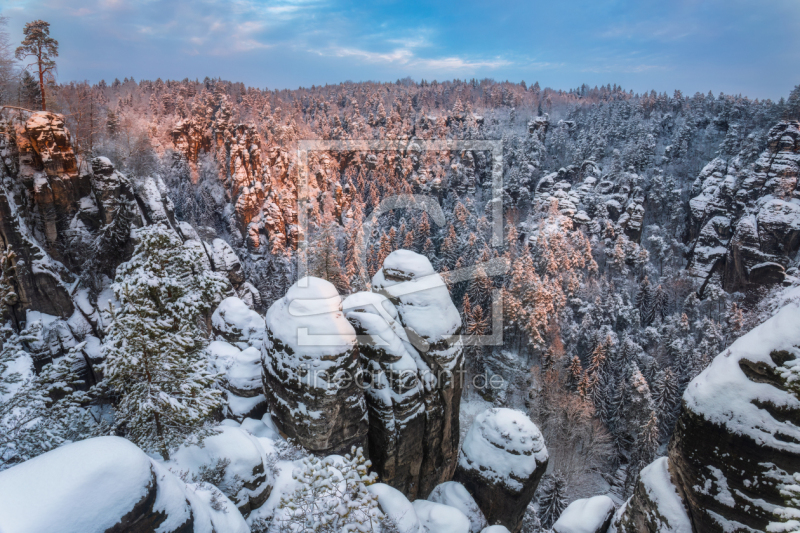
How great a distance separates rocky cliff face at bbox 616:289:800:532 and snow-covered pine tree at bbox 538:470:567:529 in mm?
19708

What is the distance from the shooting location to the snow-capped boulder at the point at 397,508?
10.5 meters

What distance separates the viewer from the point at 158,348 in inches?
340

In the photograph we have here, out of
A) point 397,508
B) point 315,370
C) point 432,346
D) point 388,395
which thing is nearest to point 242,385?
point 315,370

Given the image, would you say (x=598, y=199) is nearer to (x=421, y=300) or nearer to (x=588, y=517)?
(x=421, y=300)

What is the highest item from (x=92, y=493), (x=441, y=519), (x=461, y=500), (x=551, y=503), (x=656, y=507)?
(x=92, y=493)

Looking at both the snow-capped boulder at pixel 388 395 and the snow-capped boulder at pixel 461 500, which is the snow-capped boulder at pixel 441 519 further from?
the snow-capped boulder at pixel 461 500

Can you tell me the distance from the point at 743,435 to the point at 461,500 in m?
11.6

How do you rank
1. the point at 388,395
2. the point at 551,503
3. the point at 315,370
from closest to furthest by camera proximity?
the point at 315,370 < the point at 388,395 < the point at 551,503

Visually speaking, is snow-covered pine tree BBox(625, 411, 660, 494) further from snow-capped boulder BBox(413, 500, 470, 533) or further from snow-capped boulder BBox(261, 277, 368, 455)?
snow-capped boulder BBox(261, 277, 368, 455)

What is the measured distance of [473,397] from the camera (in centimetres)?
3916

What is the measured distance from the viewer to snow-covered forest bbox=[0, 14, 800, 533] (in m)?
7.36

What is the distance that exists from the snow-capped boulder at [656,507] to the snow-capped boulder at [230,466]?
33.3 ft

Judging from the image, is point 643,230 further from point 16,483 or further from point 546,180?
point 16,483

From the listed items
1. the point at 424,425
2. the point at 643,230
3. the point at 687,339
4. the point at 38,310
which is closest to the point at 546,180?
the point at 643,230
